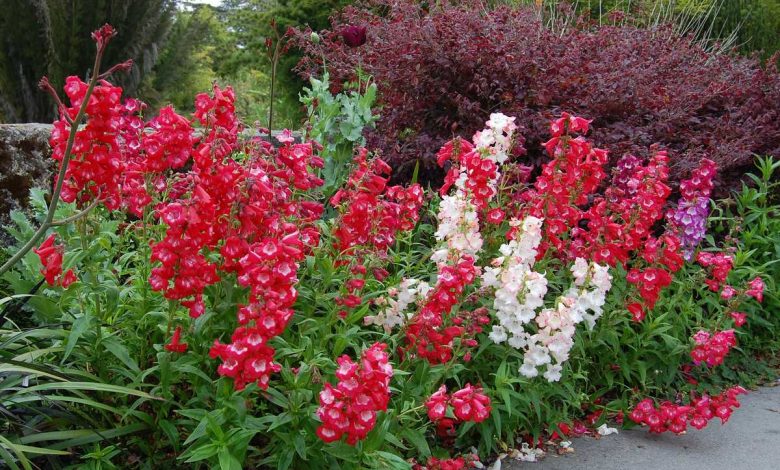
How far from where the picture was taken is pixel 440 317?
10.6 feet

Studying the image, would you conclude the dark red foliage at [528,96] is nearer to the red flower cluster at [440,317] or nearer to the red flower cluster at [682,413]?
the red flower cluster at [682,413]

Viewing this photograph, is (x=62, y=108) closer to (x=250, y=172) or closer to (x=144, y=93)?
(x=250, y=172)

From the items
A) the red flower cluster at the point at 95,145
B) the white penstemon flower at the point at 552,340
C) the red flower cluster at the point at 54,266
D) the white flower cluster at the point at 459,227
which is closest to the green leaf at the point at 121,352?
the red flower cluster at the point at 54,266

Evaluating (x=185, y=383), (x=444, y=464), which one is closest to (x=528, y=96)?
(x=444, y=464)

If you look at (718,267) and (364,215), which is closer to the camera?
(364,215)

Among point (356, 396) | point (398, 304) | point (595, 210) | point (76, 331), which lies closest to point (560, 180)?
point (595, 210)

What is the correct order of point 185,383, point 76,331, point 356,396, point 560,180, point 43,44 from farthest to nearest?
1. point 43,44
2. point 560,180
3. point 185,383
4. point 76,331
5. point 356,396

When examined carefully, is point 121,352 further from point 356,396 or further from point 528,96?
point 528,96

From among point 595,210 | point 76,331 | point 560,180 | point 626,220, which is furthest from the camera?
point 626,220

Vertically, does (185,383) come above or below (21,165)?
below

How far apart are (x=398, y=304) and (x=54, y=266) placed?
143cm

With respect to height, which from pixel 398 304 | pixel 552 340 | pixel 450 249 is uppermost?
pixel 450 249

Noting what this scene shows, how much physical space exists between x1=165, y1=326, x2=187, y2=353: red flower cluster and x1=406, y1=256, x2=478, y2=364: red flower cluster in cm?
93

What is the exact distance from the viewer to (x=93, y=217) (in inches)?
125
